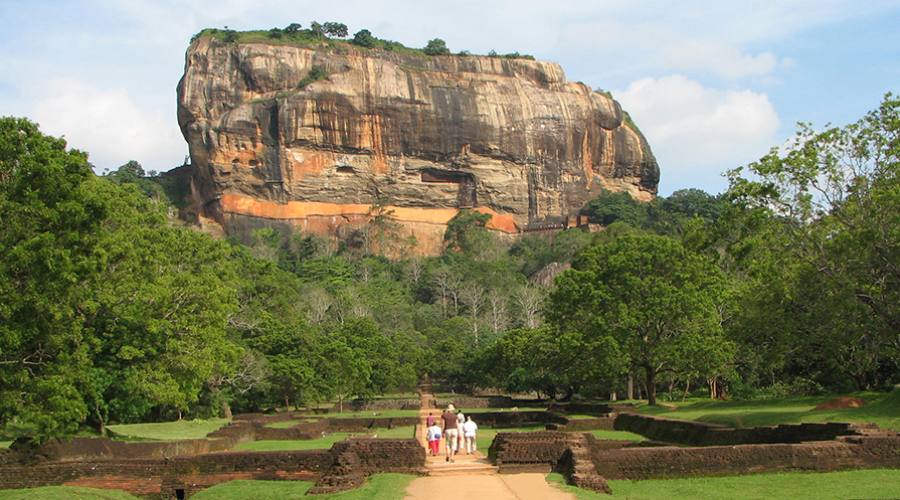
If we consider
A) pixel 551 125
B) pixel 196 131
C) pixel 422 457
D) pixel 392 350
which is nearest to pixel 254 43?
pixel 196 131

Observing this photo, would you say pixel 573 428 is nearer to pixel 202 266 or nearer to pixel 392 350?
pixel 202 266

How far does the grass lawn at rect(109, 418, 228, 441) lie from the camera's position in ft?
96.6

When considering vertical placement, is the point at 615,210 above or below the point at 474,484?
above

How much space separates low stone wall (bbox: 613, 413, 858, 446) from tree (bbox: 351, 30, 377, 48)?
99508mm

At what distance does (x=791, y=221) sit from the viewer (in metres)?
28.1

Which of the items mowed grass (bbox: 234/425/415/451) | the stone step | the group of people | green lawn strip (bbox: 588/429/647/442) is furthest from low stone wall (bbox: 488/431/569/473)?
mowed grass (bbox: 234/425/415/451)

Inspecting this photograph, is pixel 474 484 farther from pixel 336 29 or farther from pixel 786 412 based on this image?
pixel 336 29

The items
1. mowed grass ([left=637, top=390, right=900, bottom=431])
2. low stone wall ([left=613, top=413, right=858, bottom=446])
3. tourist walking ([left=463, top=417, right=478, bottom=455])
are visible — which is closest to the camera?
low stone wall ([left=613, top=413, right=858, bottom=446])

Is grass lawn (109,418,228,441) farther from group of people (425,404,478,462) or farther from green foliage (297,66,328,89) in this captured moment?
green foliage (297,66,328,89)

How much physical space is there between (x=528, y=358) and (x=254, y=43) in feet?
246

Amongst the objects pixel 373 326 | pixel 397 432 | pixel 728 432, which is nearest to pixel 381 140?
pixel 373 326

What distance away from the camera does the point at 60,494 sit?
15.9 metres

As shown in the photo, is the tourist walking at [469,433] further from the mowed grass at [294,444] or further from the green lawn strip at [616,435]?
the green lawn strip at [616,435]

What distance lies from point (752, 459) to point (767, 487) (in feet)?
4.13
